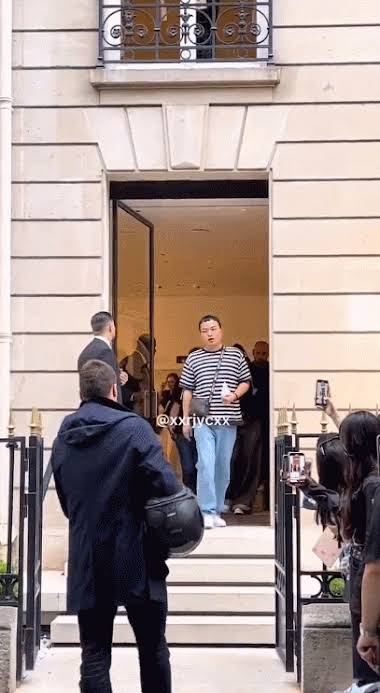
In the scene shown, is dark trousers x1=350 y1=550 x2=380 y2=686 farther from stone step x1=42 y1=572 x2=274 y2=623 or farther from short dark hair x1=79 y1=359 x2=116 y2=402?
stone step x1=42 y1=572 x2=274 y2=623

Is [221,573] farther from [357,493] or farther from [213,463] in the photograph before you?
[357,493]

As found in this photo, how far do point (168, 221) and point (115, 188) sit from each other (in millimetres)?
1509

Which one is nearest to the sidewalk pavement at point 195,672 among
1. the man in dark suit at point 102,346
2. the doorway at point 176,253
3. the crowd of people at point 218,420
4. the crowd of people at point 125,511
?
the crowd of people at point 125,511

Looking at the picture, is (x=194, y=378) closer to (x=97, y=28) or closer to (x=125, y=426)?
(x=97, y=28)

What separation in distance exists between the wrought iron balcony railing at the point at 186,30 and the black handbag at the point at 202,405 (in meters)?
3.03

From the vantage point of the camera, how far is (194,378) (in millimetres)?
10523

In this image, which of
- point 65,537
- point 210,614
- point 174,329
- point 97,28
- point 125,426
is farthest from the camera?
point 174,329

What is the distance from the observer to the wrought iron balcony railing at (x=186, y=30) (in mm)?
10852

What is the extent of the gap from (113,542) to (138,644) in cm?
53

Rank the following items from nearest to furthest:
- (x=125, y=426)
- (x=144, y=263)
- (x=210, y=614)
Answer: (x=125, y=426) → (x=210, y=614) → (x=144, y=263)

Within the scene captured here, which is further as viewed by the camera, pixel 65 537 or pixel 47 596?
pixel 65 537

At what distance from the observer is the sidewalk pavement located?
23.2 feet

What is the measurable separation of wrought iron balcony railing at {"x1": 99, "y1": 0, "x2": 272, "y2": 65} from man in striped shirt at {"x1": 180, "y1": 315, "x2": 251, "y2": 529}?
8.90 feet

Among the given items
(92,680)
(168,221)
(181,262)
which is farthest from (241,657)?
(181,262)
